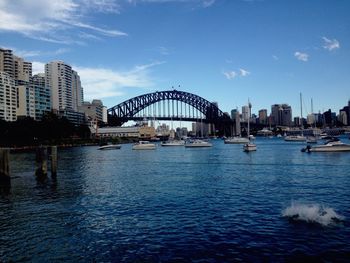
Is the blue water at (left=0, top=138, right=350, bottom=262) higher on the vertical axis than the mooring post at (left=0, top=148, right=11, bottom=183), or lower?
lower

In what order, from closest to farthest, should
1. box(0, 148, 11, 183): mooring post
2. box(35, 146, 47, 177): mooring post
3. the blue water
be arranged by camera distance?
the blue water → box(0, 148, 11, 183): mooring post → box(35, 146, 47, 177): mooring post

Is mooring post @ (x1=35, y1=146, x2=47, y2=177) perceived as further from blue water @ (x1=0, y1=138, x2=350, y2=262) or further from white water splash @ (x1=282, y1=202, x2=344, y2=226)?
white water splash @ (x1=282, y1=202, x2=344, y2=226)

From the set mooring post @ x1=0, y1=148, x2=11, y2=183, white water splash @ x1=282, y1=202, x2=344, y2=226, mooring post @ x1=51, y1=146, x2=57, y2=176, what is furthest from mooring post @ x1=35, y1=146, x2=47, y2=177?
white water splash @ x1=282, y1=202, x2=344, y2=226

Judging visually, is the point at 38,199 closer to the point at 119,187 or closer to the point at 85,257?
the point at 119,187

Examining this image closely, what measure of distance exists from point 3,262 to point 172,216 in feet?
33.7

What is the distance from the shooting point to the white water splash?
21.3 meters

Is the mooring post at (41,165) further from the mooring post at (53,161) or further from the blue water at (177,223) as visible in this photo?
the blue water at (177,223)

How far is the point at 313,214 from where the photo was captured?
22109 millimetres

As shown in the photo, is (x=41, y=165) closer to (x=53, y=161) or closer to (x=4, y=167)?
(x=53, y=161)

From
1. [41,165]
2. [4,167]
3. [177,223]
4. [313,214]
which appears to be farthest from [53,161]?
[313,214]

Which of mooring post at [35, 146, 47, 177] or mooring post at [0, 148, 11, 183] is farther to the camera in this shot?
mooring post at [35, 146, 47, 177]

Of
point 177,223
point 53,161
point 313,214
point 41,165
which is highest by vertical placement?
point 53,161

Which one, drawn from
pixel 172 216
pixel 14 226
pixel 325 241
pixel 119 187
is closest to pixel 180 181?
pixel 119 187

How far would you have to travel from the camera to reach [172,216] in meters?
23.4
